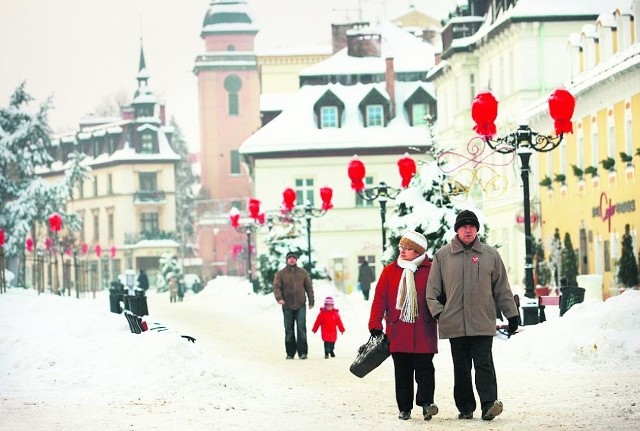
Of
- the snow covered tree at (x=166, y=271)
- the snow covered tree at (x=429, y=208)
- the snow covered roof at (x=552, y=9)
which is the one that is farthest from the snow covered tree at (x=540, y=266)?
the snow covered tree at (x=166, y=271)

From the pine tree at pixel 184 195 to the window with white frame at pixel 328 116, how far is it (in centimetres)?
4783

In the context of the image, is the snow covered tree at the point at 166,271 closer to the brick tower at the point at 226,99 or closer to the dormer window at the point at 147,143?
the dormer window at the point at 147,143

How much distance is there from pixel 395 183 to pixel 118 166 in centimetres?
4348

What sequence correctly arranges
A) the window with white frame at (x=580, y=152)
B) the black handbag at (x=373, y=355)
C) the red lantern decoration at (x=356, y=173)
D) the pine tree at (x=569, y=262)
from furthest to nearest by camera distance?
the window with white frame at (x=580, y=152) < the pine tree at (x=569, y=262) < the red lantern decoration at (x=356, y=173) < the black handbag at (x=373, y=355)

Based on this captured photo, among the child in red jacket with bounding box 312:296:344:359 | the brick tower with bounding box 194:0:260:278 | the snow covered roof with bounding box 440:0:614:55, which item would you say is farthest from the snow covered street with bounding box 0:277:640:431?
the brick tower with bounding box 194:0:260:278

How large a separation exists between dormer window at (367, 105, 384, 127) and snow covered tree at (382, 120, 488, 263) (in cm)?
4543

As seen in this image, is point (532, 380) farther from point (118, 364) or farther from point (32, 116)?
point (32, 116)

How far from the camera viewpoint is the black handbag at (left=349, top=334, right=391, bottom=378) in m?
15.0

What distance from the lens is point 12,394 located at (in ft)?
57.9

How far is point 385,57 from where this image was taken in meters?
83.4

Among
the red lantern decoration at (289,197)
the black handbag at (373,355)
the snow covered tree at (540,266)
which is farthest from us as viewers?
the red lantern decoration at (289,197)

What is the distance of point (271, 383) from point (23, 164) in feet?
190

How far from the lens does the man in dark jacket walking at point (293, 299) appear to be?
25547mm

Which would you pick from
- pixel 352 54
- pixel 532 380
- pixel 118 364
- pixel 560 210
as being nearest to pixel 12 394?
pixel 118 364
